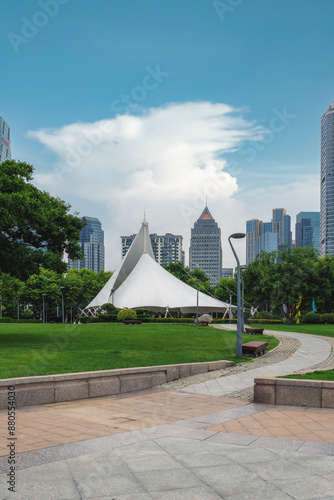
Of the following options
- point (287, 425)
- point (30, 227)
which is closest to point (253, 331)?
point (30, 227)

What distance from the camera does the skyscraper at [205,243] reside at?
142 m

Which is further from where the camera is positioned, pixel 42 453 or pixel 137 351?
pixel 137 351

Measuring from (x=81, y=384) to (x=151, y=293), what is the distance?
49559mm

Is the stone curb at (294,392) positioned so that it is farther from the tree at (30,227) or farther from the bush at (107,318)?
the bush at (107,318)

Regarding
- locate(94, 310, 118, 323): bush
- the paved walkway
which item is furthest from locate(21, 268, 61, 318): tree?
the paved walkway

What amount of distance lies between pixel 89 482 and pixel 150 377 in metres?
6.90

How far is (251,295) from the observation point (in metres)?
57.3

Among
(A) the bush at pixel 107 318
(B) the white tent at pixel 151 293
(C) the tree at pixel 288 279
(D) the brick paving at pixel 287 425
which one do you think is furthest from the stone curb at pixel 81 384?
(B) the white tent at pixel 151 293

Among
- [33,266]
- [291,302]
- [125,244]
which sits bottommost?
[291,302]

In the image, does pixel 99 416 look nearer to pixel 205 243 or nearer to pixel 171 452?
pixel 171 452

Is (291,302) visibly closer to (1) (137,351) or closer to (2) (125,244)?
(1) (137,351)

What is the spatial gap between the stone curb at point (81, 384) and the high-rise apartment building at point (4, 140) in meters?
173

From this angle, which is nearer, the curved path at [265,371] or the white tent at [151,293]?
the curved path at [265,371]

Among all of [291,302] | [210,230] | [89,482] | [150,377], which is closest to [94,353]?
[150,377]
